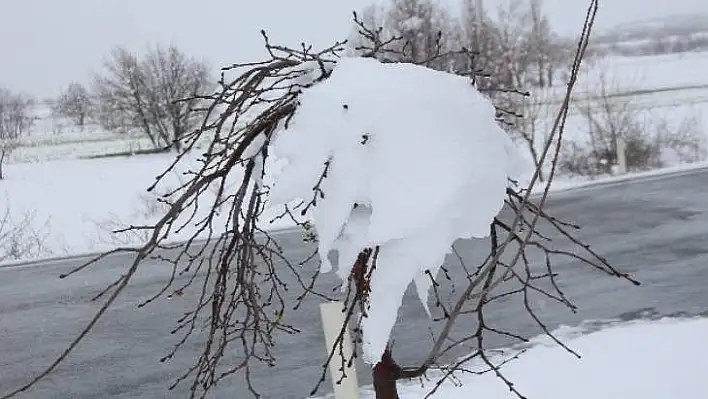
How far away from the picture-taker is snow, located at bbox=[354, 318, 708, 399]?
5531 mm

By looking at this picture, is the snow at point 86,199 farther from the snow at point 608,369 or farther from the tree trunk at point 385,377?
the tree trunk at point 385,377

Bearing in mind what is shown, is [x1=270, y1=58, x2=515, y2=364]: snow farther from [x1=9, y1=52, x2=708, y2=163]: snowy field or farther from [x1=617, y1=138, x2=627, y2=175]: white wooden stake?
[x1=9, y1=52, x2=708, y2=163]: snowy field

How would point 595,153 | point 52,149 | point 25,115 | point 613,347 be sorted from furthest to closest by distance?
1. point 25,115
2. point 52,149
3. point 595,153
4. point 613,347

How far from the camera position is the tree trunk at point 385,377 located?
2322 millimetres

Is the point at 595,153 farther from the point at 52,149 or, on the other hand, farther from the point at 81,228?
the point at 52,149

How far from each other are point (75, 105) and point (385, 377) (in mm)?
56260

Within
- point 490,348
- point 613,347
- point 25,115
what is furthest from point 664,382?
point 25,115

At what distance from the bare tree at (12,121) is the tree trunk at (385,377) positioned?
95.9 ft

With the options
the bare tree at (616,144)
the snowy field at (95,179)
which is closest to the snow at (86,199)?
the snowy field at (95,179)

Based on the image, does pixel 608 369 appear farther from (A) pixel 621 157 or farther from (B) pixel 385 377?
(A) pixel 621 157

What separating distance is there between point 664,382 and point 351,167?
14.7ft

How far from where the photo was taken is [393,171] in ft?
5.98

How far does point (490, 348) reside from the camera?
7145 mm

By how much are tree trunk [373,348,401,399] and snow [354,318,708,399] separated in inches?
113
